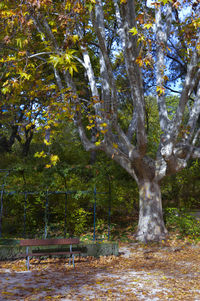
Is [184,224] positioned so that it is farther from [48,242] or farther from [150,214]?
[48,242]

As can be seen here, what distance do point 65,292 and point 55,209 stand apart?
17.1ft

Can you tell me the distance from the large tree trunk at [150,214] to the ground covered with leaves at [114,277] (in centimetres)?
67

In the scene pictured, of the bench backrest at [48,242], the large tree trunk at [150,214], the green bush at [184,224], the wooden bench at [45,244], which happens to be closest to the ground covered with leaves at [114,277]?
the wooden bench at [45,244]

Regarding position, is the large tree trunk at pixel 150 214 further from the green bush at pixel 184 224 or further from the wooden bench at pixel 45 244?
the wooden bench at pixel 45 244

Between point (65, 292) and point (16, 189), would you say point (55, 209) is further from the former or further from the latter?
point (65, 292)

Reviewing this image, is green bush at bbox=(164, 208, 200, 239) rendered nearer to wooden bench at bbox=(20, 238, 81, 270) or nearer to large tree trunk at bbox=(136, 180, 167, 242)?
large tree trunk at bbox=(136, 180, 167, 242)

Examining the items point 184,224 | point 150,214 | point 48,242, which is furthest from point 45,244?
point 184,224

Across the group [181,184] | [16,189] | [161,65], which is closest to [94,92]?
[161,65]

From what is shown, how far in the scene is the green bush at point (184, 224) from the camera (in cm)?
1037

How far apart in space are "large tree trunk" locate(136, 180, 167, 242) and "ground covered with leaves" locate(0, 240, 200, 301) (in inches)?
26.4

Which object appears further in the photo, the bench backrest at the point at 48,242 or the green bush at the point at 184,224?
the green bush at the point at 184,224

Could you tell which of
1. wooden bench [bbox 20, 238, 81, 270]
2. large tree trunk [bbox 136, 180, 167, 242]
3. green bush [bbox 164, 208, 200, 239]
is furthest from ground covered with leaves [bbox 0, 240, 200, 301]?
green bush [bbox 164, 208, 200, 239]

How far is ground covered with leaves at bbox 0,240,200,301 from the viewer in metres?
5.04

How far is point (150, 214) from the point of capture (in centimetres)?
966
